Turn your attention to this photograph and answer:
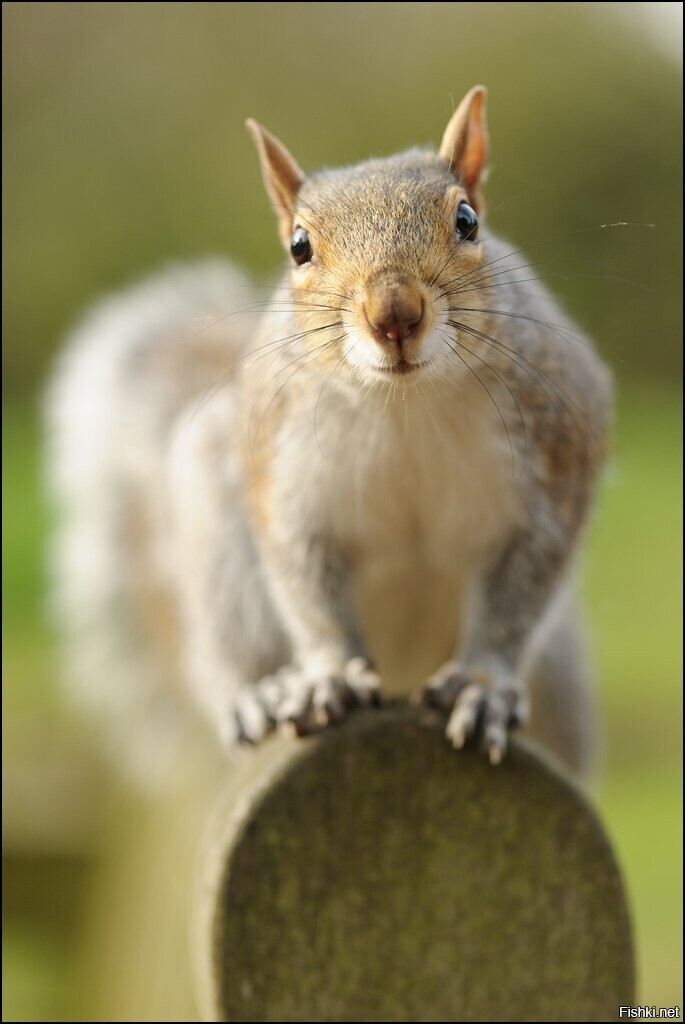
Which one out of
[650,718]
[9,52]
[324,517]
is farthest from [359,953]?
[9,52]

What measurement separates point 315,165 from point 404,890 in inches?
30.4

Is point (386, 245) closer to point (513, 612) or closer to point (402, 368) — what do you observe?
point (402, 368)

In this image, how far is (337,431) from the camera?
1132mm

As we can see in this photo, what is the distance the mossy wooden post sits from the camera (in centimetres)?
91

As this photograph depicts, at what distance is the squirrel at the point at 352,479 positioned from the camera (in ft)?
3.01

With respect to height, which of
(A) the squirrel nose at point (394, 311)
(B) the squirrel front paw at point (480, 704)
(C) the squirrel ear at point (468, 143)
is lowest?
(B) the squirrel front paw at point (480, 704)

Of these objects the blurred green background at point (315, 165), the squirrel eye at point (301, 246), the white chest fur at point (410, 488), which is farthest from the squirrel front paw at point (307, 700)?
the squirrel eye at point (301, 246)

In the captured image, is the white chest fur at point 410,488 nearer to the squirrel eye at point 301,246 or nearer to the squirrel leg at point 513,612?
the squirrel leg at point 513,612

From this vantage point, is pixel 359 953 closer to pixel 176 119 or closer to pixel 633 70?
pixel 633 70

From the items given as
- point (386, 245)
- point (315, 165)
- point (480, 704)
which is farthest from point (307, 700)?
point (315, 165)

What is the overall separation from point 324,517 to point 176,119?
58.7 inches

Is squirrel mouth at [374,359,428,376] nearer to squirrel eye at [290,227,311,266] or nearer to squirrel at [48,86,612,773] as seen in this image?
squirrel at [48,86,612,773]

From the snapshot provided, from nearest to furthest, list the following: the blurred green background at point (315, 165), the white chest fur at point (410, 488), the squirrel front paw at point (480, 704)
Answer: the squirrel front paw at point (480, 704) → the white chest fur at point (410, 488) → the blurred green background at point (315, 165)

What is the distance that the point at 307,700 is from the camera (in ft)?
3.57
